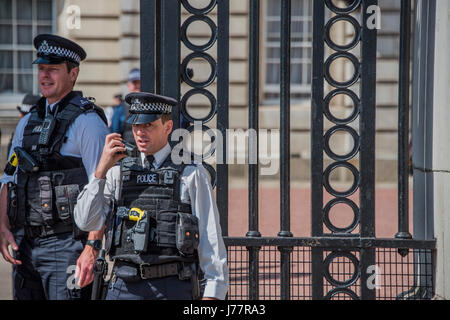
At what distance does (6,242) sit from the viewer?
4.34 metres

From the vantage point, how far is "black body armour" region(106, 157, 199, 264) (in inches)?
142

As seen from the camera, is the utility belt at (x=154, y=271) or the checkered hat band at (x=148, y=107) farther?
the checkered hat band at (x=148, y=107)

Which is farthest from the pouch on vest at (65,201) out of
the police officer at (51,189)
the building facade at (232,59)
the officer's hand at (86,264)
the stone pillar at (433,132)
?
the building facade at (232,59)

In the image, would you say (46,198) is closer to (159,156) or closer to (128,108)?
(159,156)

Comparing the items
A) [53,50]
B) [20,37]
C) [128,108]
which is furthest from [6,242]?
[20,37]

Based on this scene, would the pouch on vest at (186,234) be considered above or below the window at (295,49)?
below

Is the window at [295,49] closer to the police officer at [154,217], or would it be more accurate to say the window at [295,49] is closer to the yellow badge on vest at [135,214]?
the police officer at [154,217]

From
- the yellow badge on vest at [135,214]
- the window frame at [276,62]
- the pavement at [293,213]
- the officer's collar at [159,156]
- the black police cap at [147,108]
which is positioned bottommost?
the pavement at [293,213]

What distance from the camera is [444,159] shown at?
5.13 metres

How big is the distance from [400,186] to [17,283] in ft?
8.73

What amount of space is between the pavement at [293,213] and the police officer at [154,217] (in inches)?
114

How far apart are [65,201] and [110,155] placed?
27.2 inches

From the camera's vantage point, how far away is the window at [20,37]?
1619 centimetres
